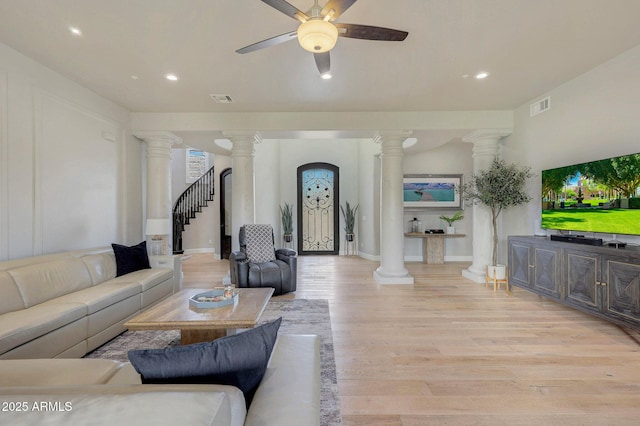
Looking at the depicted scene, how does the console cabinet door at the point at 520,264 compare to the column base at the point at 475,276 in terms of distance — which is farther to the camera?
the column base at the point at 475,276

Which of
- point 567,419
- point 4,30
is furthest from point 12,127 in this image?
point 567,419

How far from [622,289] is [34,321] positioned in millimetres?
5090

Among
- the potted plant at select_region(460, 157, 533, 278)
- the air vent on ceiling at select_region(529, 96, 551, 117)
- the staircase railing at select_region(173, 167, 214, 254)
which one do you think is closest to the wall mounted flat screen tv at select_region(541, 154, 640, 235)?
the potted plant at select_region(460, 157, 533, 278)

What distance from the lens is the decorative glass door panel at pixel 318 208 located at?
8.18 m

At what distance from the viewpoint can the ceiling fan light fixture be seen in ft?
6.49

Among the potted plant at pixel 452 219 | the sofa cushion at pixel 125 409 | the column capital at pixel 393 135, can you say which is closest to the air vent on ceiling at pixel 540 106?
the column capital at pixel 393 135

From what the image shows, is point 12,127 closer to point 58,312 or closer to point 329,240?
point 58,312

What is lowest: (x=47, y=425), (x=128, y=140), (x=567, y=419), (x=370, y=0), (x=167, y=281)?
(x=567, y=419)

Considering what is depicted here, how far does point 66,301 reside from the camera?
2.60 m

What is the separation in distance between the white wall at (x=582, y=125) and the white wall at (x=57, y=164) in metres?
6.59

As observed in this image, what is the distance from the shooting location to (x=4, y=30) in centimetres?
271

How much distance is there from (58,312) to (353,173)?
6947mm

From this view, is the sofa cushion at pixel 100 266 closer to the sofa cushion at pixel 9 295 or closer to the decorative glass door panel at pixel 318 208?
the sofa cushion at pixel 9 295

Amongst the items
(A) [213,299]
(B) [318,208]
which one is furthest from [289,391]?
(B) [318,208]
